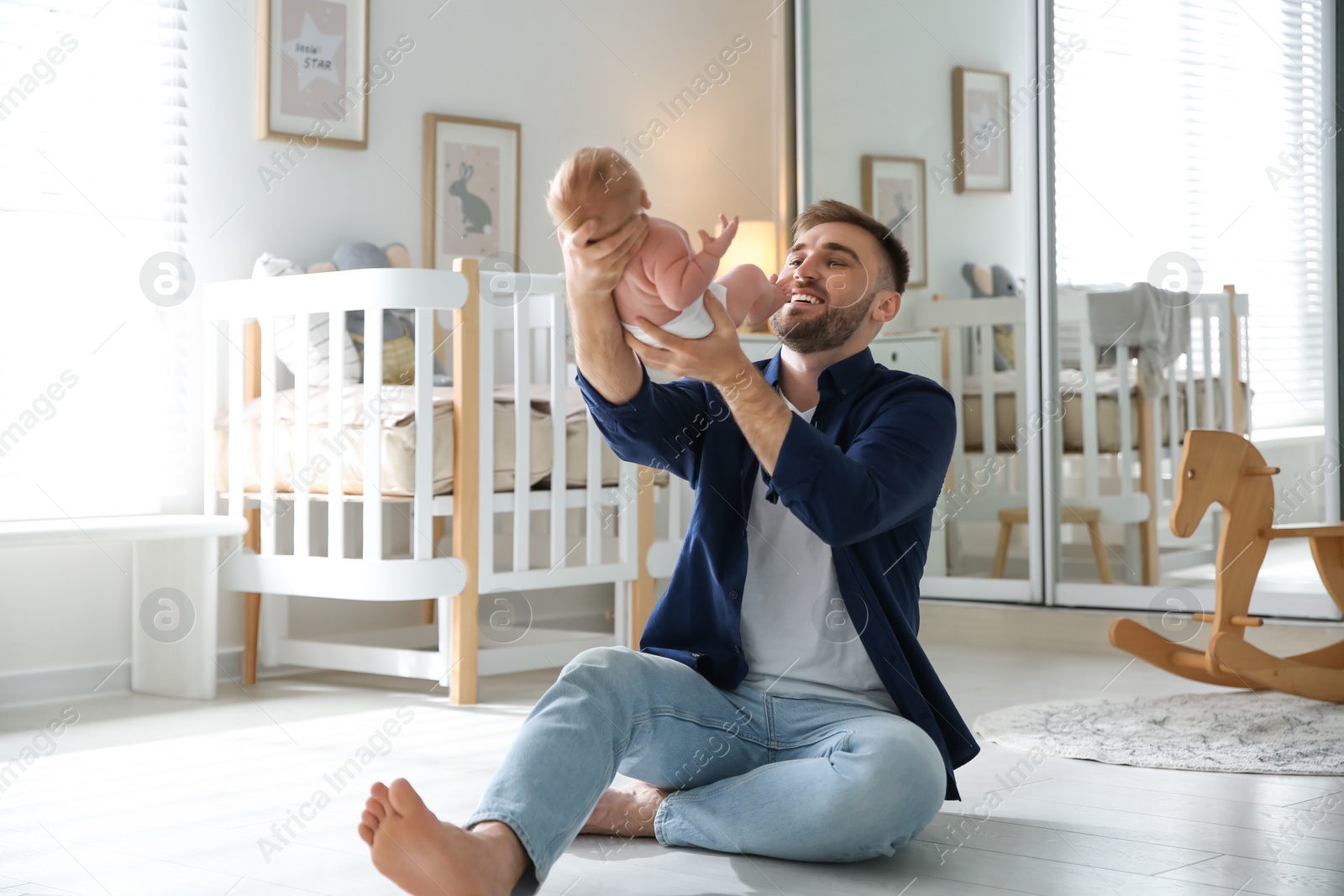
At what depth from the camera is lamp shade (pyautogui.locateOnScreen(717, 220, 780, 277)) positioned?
368 centimetres

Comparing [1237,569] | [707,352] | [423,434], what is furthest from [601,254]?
[1237,569]

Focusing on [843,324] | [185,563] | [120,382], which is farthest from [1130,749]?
[120,382]

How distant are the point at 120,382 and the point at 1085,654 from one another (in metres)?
2.20

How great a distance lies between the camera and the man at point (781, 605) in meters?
1.20

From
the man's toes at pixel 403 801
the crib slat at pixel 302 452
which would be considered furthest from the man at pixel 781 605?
the crib slat at pixel 302 452

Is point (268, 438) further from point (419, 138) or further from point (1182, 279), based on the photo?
point (1182, 279)

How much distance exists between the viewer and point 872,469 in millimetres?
1261

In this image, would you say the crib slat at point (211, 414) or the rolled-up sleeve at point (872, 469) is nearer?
the rolled-up sleeve at point (872, 469)

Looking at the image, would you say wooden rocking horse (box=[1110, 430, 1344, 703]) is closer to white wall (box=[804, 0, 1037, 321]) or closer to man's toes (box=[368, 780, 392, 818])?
white wall (box=[804, 0, 1037, 321])

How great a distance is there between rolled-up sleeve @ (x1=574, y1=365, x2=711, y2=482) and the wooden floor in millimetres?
419

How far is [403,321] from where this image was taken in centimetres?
296

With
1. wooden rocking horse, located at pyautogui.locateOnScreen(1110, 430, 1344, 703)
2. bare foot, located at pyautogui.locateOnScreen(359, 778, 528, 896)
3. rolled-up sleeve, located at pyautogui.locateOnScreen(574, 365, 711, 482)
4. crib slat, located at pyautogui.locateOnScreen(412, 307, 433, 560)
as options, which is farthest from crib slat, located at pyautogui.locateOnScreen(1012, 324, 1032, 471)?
bare foot, located at pyautogui.locateOnScreen(359, 778, 528, 896)

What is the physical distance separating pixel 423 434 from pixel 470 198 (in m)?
1.11

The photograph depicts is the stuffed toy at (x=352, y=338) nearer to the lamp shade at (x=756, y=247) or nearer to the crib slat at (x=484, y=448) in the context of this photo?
the crib slat at (x=484, y=448)
